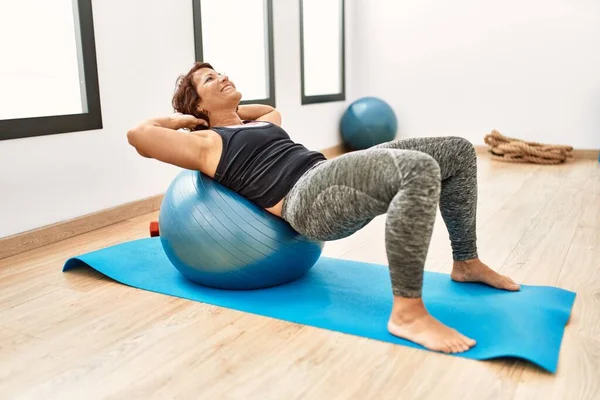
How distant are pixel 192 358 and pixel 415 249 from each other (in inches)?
24.7

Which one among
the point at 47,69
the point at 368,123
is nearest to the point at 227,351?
the point at 47,69

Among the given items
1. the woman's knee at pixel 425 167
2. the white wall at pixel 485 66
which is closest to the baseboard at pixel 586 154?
the white wall at pixel 485 66

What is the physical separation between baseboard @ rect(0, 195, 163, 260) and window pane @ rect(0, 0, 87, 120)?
0.50 meters


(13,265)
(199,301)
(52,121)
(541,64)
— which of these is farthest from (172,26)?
(541,64)

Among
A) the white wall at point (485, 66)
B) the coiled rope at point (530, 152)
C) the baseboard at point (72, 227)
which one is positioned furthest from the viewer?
the white wall at point (485, 66)

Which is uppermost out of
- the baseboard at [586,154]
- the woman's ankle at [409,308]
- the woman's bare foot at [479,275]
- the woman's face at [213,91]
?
the woman's face at [213,91]

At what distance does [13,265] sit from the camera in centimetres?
231

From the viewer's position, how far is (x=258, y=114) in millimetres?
2256

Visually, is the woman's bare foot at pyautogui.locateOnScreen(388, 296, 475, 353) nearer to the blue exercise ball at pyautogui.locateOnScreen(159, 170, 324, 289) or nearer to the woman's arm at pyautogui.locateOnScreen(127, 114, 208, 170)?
the blue exercise ball at pyautogui.locateOnScreen(159, 170, 324, 289)

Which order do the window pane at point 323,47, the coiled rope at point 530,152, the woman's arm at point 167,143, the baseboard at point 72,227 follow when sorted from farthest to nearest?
the window pane at point 323,47 < the coiled rope at point 530,152 < the baseboard at point 72,227 < the woman's arm at point 167,143

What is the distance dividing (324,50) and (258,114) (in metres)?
3.23

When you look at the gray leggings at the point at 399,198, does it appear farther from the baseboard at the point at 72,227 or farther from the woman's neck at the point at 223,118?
the baseboard at the point at 72,227

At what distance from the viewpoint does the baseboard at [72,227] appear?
8.00ft

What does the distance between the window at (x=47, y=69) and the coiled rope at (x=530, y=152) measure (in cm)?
322
